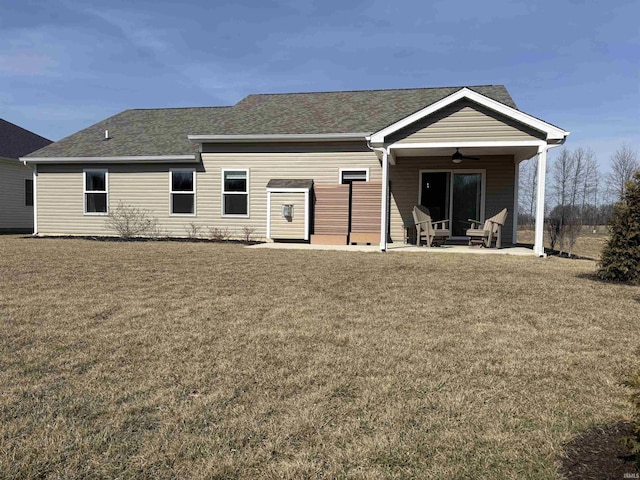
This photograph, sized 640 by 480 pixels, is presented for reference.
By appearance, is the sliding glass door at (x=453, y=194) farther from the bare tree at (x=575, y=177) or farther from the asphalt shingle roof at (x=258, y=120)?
the bare tree at (x=575, y=177)

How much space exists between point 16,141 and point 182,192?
12935 mm

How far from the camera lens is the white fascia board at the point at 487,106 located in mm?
10289

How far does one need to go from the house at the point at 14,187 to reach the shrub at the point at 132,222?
7.95 meters

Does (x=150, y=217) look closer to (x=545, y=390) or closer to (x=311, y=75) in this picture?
(x=311, y=75)

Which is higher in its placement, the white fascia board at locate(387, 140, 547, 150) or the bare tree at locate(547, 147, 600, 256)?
the bare tree at locate(547, 147, 600, 256)

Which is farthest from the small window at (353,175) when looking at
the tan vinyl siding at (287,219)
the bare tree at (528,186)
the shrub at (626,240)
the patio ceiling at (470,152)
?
the bare tree at (528,186)

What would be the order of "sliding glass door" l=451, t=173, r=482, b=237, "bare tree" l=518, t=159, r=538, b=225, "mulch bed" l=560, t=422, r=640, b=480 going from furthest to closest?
"bare tree" l=518, t=159, r=538, b=225, "sliding glass door" l=451, t=173, r=482, b=237, "mulch bed" l=560, t=422, r=640, b=480

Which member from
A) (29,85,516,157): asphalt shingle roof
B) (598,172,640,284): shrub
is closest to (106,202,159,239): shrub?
(29,85,516,157): asphalt shingle roof

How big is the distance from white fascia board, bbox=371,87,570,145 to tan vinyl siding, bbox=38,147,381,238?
2.75m

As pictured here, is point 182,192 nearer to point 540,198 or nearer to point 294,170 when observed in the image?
point 294,170

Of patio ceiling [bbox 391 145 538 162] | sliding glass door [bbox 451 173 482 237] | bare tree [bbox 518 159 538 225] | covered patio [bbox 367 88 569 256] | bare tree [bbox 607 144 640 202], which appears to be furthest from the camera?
bare tree [bbox 518 159 538 225]

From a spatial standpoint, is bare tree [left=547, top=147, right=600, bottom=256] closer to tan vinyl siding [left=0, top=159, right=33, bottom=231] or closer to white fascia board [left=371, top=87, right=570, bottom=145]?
white fascia board [left=371, top=87, right=570, bottom=145]

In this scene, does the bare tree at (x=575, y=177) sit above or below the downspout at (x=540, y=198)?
above

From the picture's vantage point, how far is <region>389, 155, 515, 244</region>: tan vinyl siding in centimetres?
1342
